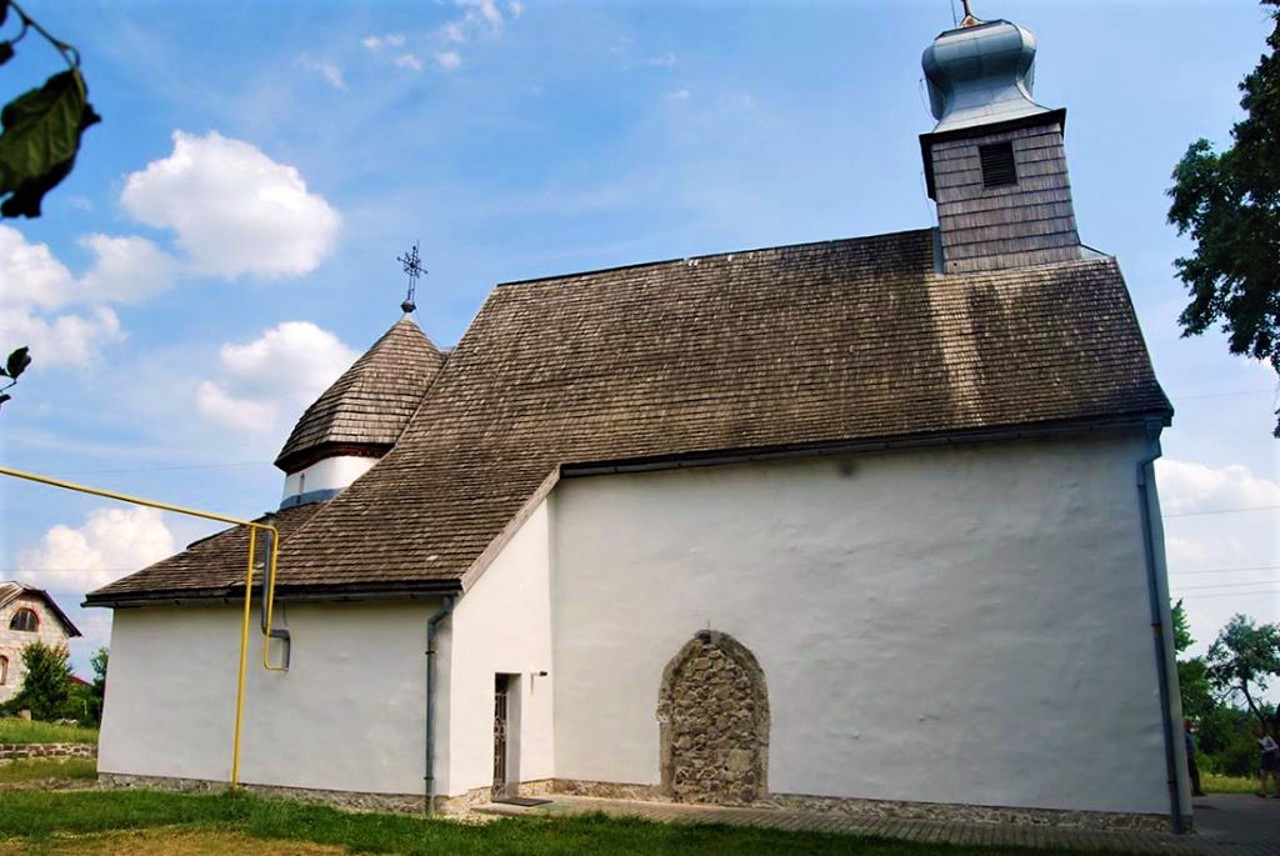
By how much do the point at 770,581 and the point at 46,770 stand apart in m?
13.2

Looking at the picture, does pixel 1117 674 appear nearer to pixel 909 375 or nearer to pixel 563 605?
pixel 909 375

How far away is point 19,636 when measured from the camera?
42031mm

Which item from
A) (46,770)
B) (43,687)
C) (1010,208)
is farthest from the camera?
(43,687)

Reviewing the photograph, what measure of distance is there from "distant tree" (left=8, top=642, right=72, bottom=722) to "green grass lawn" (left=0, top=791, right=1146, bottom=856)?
2450cm

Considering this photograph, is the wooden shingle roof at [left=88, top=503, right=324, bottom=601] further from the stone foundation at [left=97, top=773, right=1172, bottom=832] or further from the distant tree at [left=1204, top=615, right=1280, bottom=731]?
the distant tree at [left=1204, top=615, right=1280, bottom=731]

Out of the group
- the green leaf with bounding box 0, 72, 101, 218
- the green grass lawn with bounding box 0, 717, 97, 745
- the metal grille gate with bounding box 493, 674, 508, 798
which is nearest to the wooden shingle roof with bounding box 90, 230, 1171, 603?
the metal grille gate with bounding box 493, 674, 508, 798

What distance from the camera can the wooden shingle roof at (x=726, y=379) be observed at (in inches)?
528

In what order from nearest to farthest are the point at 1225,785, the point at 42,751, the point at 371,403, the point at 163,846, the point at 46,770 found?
1. the point at 163,846
2. the point at 46,770
3. the point at 371,403
4. the point at 1225,785
5. the point at 42,751

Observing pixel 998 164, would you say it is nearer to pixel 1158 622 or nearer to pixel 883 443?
pixel 883 443

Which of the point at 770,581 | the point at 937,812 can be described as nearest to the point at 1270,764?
the point at 937,812

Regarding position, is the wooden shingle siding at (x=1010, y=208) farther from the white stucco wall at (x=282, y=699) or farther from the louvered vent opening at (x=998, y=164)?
the white stucco wall at (x=282, y=699)

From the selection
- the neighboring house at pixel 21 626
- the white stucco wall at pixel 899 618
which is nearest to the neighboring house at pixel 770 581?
the white stucco wall at pixel 899 618

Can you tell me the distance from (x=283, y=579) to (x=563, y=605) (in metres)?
4.07

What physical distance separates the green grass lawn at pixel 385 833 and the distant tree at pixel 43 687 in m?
24.5
